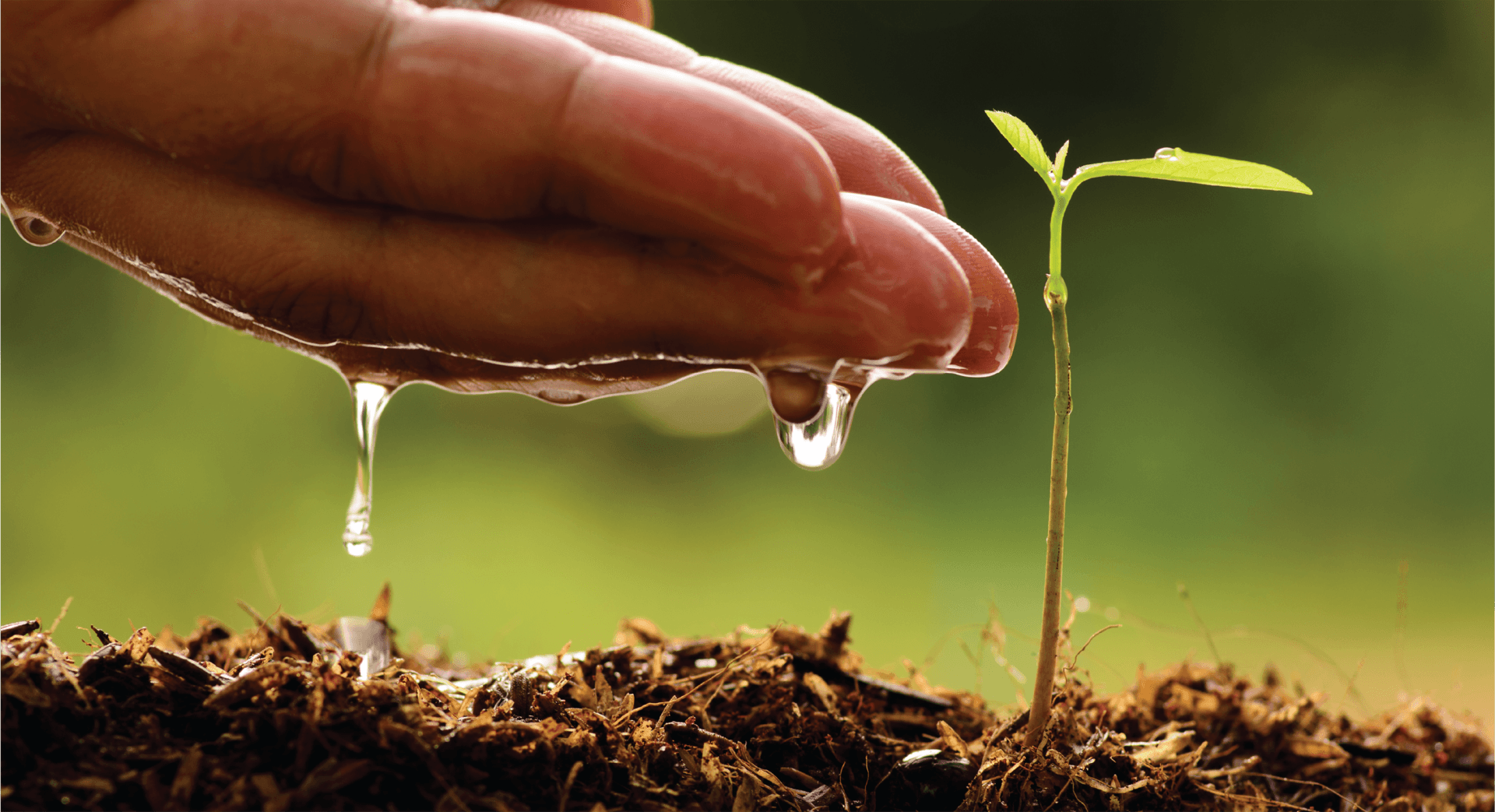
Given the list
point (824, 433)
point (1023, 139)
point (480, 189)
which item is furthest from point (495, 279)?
point (1023, 139)

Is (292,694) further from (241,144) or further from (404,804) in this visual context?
(241,144)

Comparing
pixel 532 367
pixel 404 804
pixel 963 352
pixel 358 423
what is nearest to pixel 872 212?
pixel 963 352

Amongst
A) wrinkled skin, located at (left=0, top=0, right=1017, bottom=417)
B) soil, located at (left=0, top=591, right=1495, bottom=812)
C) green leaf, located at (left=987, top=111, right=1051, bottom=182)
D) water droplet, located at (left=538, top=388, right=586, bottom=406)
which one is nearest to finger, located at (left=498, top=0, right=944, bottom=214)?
wrinkled skin, located at (left=0, top=0, right=1017, bottom=417)

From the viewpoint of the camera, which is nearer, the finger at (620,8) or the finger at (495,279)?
the finger at (495,279)

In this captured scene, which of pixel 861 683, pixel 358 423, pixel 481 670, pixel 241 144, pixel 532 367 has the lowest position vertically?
pixel 481 670

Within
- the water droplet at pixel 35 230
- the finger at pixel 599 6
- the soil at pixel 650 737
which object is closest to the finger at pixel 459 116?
the finger at pixel 599 6

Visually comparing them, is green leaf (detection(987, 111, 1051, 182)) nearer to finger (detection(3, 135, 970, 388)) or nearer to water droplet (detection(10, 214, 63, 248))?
finger (detection(3, 135, 970, 388))

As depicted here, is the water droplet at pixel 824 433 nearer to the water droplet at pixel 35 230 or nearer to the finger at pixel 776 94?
the finger at pixel 776 94
